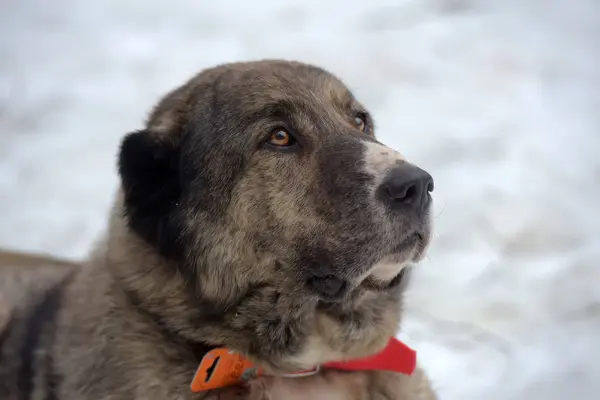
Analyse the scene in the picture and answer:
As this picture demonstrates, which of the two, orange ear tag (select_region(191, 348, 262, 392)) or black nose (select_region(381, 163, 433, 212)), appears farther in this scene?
orange ear tag (select_region(191, 348, 262, 392))

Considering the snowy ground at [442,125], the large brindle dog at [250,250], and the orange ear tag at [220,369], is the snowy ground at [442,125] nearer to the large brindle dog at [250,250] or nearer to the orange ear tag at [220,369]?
the large brindle dog at [250,250]

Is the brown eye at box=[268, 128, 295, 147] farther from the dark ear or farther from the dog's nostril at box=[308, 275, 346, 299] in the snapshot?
the dog's nostril at box=[308, 275, 346, 299]

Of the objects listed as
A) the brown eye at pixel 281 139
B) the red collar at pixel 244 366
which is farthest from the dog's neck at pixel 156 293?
the brown eye at pixel 281 139

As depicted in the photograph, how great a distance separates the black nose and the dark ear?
2.90 feet

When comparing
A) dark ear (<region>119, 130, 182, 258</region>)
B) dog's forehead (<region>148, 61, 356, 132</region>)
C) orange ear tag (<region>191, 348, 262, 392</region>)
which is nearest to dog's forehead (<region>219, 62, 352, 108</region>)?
dog's forehead (<region>148, 61, 356, 132</region>)

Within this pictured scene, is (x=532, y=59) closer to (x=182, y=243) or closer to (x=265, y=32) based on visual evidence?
(x=265, y=32)

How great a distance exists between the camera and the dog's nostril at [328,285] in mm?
2672

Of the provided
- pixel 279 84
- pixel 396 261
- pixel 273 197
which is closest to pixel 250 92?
pixel 279 84

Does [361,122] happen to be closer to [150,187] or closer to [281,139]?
[281,139]

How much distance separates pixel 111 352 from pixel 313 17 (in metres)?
5.37

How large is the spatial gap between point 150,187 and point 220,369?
79 centimetres

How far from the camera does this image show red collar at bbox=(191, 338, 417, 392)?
8.93 feet

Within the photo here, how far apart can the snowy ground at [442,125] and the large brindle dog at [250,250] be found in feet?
4.67

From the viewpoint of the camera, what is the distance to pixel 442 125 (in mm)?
6043
